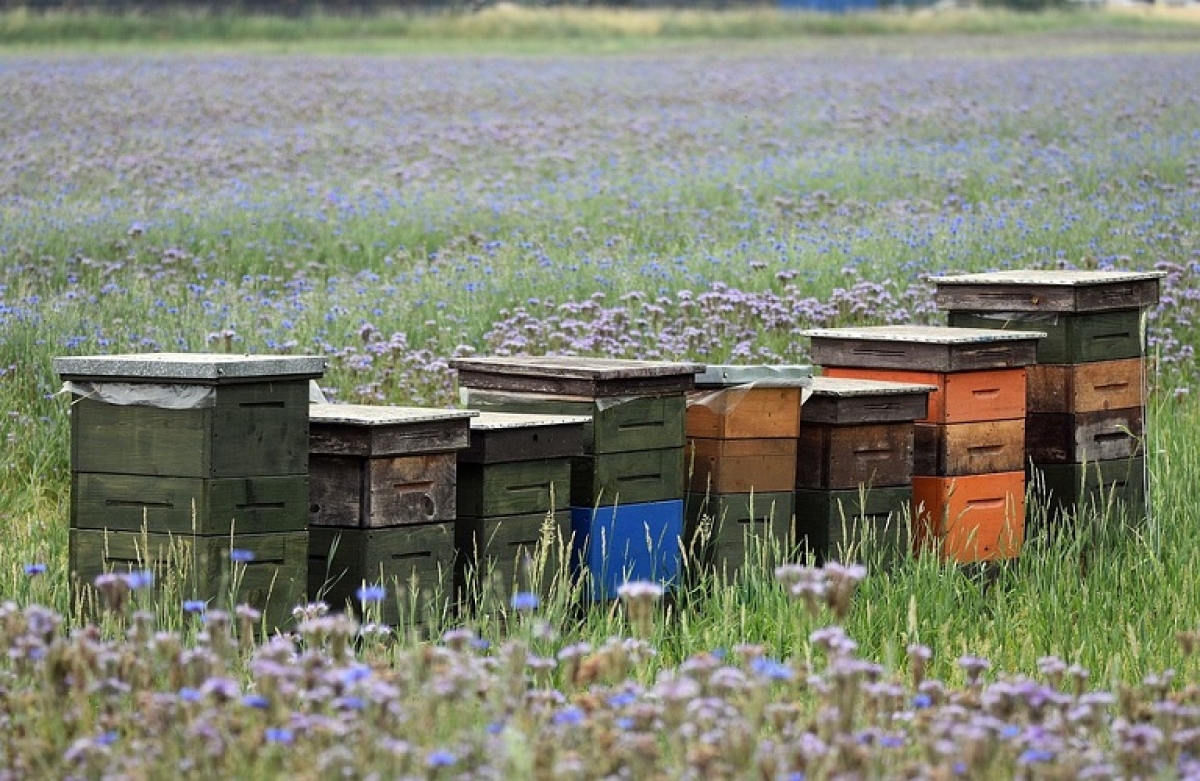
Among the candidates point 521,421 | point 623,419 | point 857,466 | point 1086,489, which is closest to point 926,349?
point 857,466

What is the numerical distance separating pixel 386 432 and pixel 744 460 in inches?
52.8

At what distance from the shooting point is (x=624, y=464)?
5746 mm

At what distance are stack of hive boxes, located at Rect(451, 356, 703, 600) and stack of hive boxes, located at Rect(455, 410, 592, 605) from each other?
96 mm

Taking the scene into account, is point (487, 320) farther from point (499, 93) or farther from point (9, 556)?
point (499, 93)

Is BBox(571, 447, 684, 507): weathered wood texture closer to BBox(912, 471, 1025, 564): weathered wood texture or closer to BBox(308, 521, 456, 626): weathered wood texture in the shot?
BBox(308, 521, 456, 626): weathered wood texture

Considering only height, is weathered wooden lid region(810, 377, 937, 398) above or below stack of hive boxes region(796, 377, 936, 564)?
above

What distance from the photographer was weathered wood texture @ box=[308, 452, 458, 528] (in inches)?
205

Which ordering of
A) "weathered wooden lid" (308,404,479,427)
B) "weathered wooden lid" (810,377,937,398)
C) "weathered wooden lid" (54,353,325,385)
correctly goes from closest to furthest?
"weathered wooden lid" (54,353,325,385)
"weathered wooden lid" (308,404,479,427)
"weathered wooden lid" (810,377,937,398)

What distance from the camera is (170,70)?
2872 centimetres

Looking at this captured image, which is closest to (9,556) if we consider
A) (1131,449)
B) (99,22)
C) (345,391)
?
(345,391)

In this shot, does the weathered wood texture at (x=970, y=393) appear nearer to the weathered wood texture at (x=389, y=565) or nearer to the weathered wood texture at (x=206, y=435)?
the weathered wood texture at (x=389, y=565)

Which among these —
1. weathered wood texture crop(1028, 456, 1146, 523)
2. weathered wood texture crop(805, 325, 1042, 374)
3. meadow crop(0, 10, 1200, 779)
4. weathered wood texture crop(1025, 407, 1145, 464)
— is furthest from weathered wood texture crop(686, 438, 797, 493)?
weathered wood texture crop(1025, 407, 1145, 464)

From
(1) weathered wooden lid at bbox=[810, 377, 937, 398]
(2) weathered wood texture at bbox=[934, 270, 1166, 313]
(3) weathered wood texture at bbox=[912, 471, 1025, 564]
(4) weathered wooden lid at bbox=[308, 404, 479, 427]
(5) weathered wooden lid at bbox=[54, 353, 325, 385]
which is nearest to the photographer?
(5) weathered wooden lid at bbox=[54, 353, 325, 385]

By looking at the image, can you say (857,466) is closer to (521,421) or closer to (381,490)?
(521,421)
